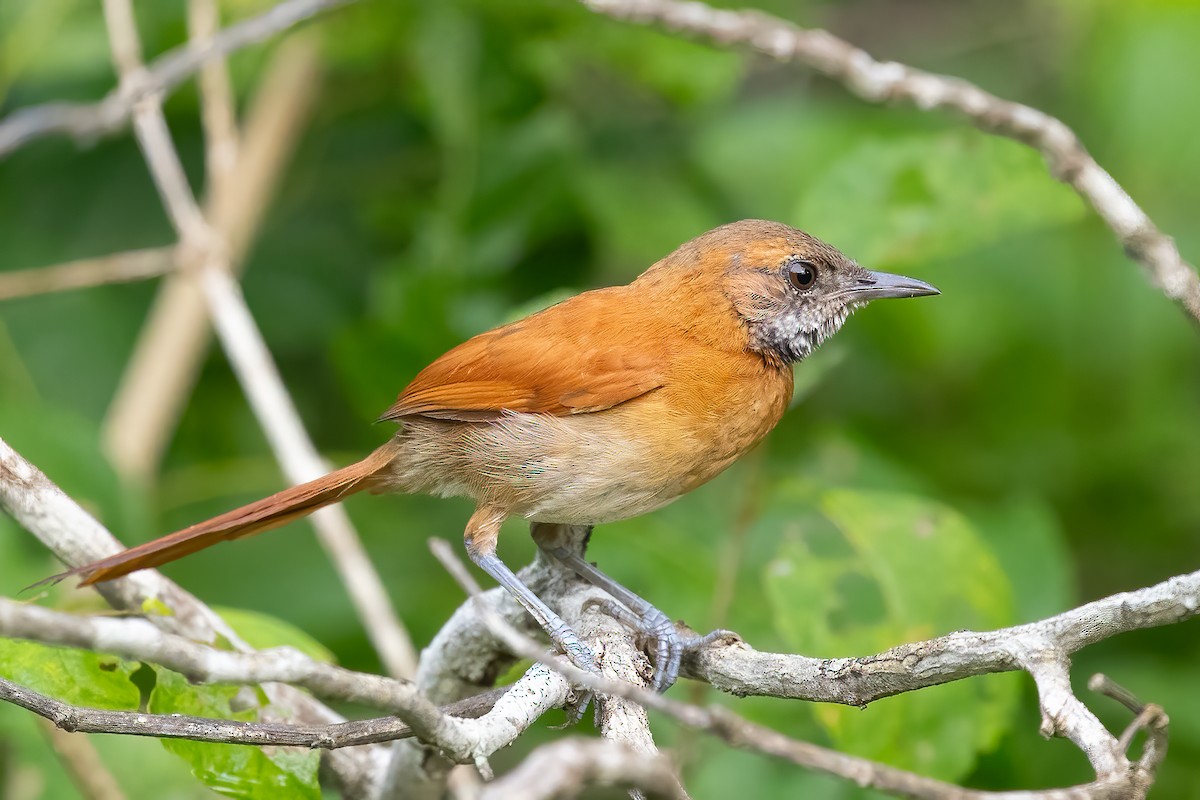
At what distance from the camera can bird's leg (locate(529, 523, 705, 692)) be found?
302cm

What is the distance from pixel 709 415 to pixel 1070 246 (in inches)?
130

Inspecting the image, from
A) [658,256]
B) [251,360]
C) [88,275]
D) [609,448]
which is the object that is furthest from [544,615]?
[658,256]

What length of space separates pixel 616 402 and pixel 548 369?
0.23 meters

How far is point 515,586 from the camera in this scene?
321 cm

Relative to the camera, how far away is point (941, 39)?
24.1 ft

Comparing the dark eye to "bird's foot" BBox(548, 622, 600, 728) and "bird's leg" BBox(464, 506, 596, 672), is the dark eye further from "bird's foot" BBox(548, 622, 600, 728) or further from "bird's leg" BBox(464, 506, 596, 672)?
"bird's foot" BBox(548, 622, 600, 728)

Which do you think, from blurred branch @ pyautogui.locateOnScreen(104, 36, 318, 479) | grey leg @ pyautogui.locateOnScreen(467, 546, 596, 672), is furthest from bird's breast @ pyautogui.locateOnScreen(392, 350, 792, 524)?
blurred branch @ pyautogui.locateOnScreen(104, 36, 318, 479)

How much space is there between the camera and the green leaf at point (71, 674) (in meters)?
2.75

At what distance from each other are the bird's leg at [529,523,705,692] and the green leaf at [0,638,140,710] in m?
1.13

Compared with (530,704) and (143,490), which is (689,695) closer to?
(530,704)

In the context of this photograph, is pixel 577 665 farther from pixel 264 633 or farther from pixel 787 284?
pixel 787 284

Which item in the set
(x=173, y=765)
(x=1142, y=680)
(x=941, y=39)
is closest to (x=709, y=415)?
(x=173, y=765)

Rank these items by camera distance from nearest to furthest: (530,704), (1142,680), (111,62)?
1. (530,704)
2. (1142,680)
3. (111,62)

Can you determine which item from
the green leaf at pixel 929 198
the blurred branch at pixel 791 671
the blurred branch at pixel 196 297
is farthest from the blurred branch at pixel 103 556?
the green leaf at pixel 929 198
